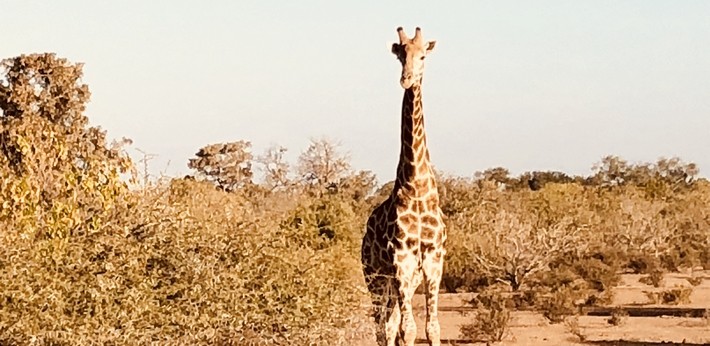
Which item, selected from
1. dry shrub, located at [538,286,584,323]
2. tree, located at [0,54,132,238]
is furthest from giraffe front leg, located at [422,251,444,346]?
dry shrub, located at [538,286,584,323]

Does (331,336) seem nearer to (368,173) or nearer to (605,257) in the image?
(605,257)

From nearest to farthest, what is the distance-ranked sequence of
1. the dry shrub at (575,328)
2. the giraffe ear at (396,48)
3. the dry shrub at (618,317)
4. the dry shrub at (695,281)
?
the giraffe ear at (396,48) < the dry shrub at (575,328) < the dry shrub at (618,317) < the dry shrub at (695,281)

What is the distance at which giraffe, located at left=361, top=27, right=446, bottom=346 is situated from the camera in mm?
9688

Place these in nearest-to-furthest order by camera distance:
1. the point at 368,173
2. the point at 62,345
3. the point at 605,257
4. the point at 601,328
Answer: the point at 62,345 → the point at 601,328 → the point at 605,257 → the point at 368,173

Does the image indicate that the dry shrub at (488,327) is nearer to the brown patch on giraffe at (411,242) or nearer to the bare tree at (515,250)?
the bare tree at (515,250)

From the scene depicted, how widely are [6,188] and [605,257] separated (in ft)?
71.0

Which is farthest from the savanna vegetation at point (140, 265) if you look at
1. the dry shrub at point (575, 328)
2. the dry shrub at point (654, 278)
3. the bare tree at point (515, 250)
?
the dry shrub at point (654, 278)

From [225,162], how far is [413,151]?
1191 inches

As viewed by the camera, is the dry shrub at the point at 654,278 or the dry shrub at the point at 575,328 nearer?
the dry shrub at the point at 575,328

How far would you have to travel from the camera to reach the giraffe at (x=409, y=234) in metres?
9.69

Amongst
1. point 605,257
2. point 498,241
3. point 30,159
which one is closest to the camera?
point 30,159

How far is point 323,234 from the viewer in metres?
20.2

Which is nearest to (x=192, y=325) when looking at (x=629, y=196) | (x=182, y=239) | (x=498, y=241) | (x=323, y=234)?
(x=182, y=239)

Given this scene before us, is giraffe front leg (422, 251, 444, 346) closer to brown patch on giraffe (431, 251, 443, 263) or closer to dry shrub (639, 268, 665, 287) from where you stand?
brown patch on giraffe (431, 251, 443, 263)
